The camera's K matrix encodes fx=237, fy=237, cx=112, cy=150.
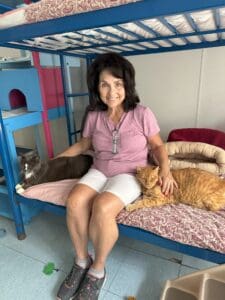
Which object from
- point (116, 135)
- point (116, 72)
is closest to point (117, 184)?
point (116, 135)

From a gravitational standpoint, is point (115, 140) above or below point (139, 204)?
above

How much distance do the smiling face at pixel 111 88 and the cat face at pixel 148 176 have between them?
0.36 metres

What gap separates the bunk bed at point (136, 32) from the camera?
0.68 meters

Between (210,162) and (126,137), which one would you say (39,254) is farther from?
(210,162)

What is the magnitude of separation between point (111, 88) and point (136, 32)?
0.94 ft

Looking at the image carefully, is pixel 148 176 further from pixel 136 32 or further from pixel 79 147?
pixel 136 32

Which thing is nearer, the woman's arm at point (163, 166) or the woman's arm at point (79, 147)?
the woman's arm at point (163, 166)

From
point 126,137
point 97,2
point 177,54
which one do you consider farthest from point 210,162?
point 97,2

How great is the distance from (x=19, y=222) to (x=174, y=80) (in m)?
1.37

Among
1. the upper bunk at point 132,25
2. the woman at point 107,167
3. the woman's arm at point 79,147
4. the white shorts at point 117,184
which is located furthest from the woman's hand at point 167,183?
the upper bunk at point 132,25

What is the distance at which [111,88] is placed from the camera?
111cm

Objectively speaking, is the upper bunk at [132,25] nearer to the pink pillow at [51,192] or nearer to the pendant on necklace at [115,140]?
the pendant on necklace at [115,140]

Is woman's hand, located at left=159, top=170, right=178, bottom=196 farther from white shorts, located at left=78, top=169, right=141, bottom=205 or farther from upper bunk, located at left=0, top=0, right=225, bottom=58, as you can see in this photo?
upper bunk, located at left=0, top=0, right=225, bottom=58

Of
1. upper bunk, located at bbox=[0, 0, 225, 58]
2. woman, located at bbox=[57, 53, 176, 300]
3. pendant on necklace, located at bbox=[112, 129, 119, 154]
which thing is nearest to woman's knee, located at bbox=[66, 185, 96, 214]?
woman, located at bbox=[57, 53, 176, 300]
